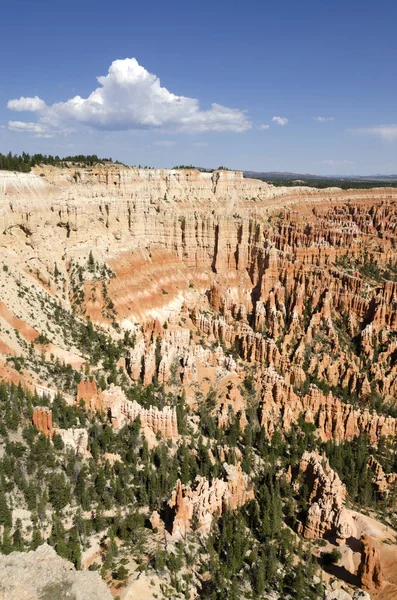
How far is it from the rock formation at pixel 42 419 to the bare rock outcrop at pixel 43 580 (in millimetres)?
14543

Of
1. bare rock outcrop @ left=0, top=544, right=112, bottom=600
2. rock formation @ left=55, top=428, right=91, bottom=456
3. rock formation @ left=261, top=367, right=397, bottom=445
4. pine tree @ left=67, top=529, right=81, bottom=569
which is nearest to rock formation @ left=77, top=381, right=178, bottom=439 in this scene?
rock formation @ left=55, top=428, right=91, bottom=456

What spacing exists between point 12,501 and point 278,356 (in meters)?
36.4

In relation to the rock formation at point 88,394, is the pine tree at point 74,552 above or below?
below

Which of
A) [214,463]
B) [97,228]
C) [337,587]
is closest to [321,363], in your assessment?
[214,463]

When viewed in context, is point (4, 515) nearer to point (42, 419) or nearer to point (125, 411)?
point (42, 419)

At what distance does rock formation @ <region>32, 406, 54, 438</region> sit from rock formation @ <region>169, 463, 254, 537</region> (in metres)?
11.3

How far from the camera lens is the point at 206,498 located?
1372 inches

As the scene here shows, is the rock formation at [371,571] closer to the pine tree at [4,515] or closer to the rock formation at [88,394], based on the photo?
the pine tree at [4,515]

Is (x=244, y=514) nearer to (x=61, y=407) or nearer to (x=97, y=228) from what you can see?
(x=61, y=407)

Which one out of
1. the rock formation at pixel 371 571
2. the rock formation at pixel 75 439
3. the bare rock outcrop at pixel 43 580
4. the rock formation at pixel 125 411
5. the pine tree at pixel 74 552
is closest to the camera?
the bare rock outcrop at pixel 43 580

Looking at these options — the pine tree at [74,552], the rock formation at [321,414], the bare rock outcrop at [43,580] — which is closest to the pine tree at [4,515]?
the pine tree at [74,552]

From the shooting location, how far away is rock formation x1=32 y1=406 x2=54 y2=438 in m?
36.1

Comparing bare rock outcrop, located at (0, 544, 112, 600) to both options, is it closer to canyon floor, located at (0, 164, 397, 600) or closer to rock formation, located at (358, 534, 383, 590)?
canyon floor, located at (0, 164, 397, 600)

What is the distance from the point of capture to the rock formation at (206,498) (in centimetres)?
3303
